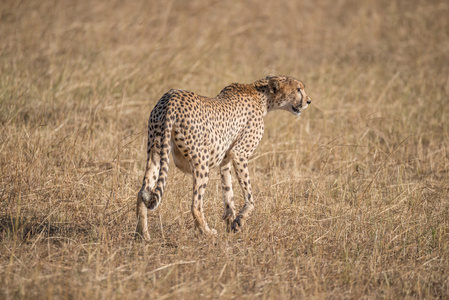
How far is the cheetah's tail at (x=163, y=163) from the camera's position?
148 inches

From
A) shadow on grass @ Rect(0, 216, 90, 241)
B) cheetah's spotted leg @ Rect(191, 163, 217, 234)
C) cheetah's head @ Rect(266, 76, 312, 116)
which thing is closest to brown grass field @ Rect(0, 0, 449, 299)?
shadow on grass @ Rect(0, 216, 90, 241)

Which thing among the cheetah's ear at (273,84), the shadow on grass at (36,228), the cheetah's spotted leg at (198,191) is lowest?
the shadow on grass at (36,228)

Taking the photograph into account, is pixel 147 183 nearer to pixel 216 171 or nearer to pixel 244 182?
pixel 244 182

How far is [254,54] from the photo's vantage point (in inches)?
424

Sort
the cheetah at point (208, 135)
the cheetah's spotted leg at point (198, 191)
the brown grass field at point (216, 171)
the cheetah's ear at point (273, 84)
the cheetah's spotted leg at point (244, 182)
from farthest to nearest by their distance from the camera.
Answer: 1. the cheetah's ear at point (273, 84)
2. the cheetah's spotted leg at point (244, 182)
3. the cheetah's spotted leg at point (198, 191)
4. the cheetah at point (208, 135)
5. the brown grass field at point (216, 171)

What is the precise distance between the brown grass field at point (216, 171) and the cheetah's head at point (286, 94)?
2.47ft

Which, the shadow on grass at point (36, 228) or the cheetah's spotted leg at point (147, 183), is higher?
the cheetah's spotted leg at point (147, 183)

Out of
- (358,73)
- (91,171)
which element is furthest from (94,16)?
(91,171)

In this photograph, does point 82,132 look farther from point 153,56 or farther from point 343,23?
point 343,23

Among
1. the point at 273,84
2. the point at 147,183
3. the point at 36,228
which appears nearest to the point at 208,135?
the point at 147,183

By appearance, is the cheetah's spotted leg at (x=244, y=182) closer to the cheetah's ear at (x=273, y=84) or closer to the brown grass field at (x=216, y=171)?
the brown grass field at (x=216, y=171)

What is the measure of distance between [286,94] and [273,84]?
16 centimetres

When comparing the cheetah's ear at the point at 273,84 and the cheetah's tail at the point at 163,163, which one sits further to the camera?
the cheetah's ear at the point at 273,84

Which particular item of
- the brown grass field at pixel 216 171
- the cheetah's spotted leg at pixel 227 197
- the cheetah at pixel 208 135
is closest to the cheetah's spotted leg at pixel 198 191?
the cheetah at pixel 208 135
